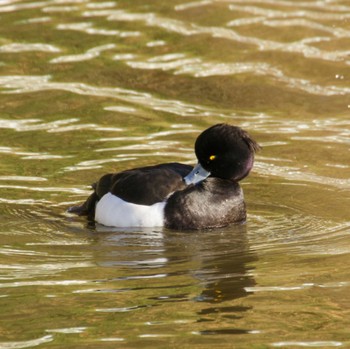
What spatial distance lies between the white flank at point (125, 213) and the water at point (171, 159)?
105 mm

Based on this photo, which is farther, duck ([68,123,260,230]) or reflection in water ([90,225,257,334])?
duck ([68,123,260,230])

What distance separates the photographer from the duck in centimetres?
962

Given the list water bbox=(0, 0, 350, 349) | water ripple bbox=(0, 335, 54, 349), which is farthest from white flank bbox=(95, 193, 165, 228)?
water ripple bbox=(0, 335, 54, 349)

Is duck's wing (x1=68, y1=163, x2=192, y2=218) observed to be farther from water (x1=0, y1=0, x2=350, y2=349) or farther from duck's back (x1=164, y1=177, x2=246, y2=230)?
water (x1=0, y1=0, x2=350, y2=349)

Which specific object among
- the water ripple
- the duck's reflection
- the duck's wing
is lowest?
the duck's reflection

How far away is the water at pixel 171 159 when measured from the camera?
706 centimetres

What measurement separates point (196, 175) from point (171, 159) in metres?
1.76

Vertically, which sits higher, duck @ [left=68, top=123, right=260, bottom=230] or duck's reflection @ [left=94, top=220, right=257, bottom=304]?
duck @ [left=68, top=123, right=260, bottom=230]

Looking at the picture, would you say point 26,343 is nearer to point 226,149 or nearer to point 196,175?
point 196,175

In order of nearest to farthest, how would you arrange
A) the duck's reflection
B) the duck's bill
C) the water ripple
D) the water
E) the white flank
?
the water ripple, the water, the duck's reflection, the white flank, the duck's bill

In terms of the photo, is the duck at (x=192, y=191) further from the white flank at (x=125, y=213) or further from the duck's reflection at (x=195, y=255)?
the duck's reflection at (x=195, y=255)

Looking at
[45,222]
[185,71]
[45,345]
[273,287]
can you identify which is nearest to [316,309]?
[273,287]

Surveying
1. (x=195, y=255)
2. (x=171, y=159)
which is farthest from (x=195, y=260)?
(x=171, y=159)

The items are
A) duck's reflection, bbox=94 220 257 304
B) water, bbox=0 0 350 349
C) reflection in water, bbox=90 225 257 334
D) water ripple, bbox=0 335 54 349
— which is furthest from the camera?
duck's reflection, bbox=94 220 257 304
